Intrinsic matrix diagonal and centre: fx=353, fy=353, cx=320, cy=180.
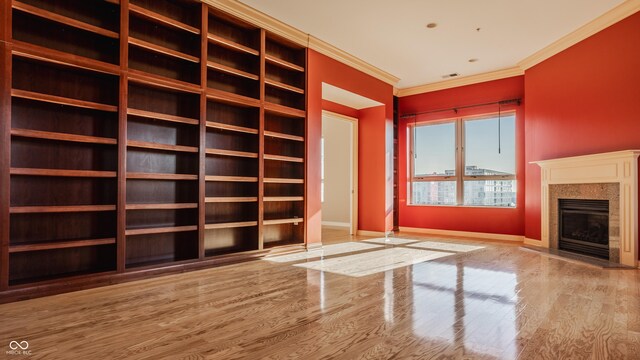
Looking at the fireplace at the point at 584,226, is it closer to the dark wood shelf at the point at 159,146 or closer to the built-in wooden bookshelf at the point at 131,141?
the built-in wooden bookshelf at the point at 131,141

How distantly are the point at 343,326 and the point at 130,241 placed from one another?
255 cm

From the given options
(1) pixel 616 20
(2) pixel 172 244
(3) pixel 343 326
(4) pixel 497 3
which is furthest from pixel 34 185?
(1) pixel 616 20

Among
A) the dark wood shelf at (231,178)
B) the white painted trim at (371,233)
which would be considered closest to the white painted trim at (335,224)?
the white painted trim at (371,233)

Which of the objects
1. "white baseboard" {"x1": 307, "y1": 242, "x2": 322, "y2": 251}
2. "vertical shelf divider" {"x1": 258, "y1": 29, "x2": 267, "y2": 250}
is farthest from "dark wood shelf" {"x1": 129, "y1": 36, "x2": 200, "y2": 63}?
"white baseboard" {"x1": 307, "y1": 242, "x2": 322, "y2": 251}

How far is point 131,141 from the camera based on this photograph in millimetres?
3432

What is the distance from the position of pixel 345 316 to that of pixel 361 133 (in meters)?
5.20

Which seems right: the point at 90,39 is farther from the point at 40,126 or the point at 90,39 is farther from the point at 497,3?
the point at 497,3

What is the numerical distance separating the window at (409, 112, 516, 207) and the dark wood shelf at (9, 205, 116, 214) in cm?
592

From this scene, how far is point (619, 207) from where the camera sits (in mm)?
4320

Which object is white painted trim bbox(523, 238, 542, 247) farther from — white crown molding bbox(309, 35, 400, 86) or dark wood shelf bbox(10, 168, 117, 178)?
dark wood shelf bbox(10, 168, 117, 178)

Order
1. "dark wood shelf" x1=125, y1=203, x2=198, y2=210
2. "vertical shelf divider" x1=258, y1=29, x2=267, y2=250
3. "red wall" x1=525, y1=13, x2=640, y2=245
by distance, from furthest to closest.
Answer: "vertical shelf divider" x1=258, y1=29, x2=267, y2=250 < "red wall" x1=525, y1=13, x2=640, y2=245 < "dark wood shelf" x1=125, y1=203, x2=198, y2=210

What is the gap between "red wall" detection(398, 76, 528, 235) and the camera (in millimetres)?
6387

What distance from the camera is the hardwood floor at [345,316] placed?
75.4 inches

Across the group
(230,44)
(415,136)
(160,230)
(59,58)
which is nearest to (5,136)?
(59,58)
